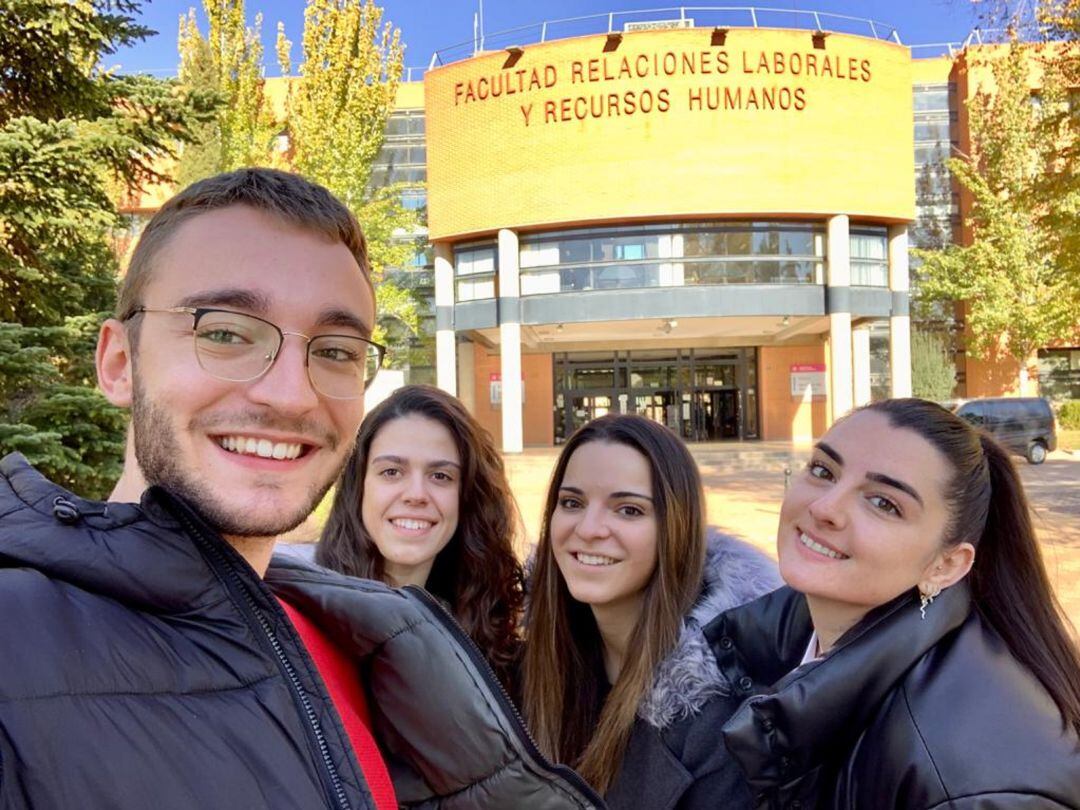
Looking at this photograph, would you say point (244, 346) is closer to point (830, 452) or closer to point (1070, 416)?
point (830, 452)

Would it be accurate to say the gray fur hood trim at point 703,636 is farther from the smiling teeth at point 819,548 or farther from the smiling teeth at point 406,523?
the smiling teeth at point 406,523

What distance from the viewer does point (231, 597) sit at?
1008 millimetres

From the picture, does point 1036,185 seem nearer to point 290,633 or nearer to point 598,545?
point 598,545

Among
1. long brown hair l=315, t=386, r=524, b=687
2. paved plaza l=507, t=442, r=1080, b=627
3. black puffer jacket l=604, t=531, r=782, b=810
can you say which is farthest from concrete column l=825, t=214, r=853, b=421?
black puffer jacket l=604, t=531, r=782, b=810

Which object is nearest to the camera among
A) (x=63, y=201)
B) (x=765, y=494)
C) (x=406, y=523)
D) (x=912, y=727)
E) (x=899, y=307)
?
(x=912, y=727)

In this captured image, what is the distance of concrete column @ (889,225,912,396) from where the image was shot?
26734 millimetres

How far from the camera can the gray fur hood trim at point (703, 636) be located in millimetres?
2188

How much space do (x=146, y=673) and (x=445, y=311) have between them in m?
27.1

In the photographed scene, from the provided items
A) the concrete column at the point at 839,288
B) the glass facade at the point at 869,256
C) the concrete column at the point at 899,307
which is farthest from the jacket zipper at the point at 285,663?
the concrete column at the point at 899,307

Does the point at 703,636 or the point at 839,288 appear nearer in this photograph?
the point at 703,636

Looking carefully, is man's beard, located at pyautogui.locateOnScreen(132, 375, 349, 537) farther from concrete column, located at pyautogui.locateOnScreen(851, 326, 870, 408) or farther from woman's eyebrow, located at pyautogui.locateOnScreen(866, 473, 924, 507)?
concrete column, located at pyautogui.locateOnScreen(851, 326, 870, 408)

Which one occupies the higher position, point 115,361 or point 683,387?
point 683,387

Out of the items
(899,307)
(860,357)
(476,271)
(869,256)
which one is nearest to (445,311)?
(476,271)

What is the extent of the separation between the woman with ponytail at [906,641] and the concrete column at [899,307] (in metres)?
26.9
